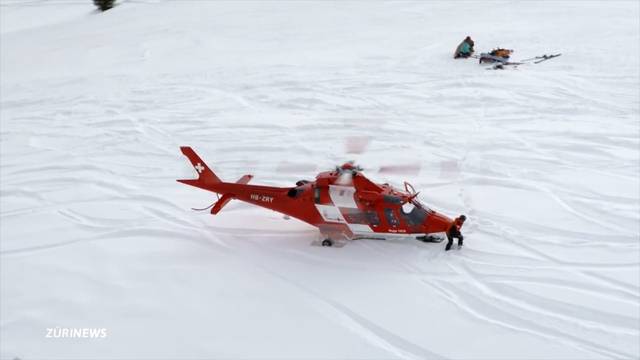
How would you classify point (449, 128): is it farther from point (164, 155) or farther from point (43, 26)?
point (43, 26)

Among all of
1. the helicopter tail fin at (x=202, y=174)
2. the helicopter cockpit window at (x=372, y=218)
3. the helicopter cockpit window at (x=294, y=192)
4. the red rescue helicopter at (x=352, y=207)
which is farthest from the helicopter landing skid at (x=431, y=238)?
the helicopter tail fin at (x=202, y=174)

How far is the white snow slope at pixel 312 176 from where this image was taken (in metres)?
8.60

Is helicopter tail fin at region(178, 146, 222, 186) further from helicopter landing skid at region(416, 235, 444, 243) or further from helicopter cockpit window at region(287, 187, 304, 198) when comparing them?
helicopter landing skid at region(416, 235, 444, 243)

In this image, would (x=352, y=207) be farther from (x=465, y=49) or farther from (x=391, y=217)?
(x=465, y=49)

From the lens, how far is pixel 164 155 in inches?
636

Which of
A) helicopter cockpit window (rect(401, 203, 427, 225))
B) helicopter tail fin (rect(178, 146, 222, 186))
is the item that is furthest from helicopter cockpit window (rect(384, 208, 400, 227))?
helicopter tail fin (rect(178, 146, 222, 186))

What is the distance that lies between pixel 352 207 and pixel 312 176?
3.98 metres

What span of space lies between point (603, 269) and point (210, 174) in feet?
26.4

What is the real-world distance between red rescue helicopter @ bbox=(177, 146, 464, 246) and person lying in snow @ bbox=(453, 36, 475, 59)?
14.1 metres

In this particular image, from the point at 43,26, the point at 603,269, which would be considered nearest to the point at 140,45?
the point at 43,26

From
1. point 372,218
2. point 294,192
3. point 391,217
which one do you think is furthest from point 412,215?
point 294,192

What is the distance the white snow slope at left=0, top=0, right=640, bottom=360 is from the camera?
8.60 meters

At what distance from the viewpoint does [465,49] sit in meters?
22.2

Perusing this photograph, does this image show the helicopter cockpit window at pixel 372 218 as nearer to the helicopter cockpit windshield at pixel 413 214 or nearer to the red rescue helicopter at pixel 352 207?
the red rescue helicopter at pixel 352 207
